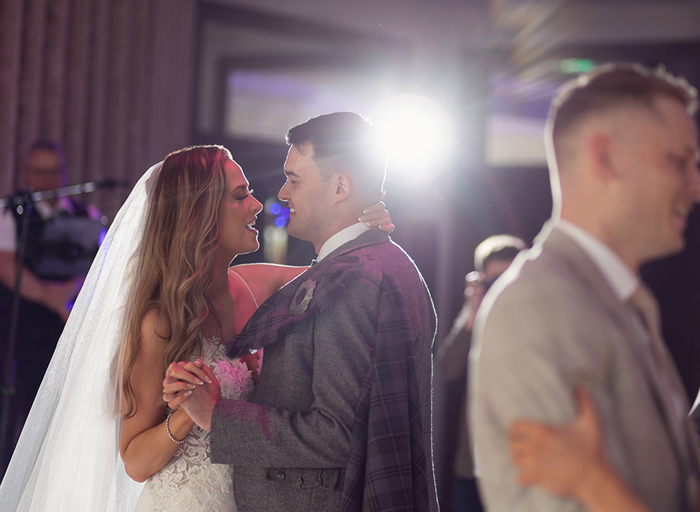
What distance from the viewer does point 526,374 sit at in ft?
2.43

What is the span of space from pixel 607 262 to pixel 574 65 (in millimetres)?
3788

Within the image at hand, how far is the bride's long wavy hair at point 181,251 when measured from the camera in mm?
1470

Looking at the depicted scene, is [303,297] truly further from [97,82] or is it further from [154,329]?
[97,82]

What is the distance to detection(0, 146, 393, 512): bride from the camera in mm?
1441

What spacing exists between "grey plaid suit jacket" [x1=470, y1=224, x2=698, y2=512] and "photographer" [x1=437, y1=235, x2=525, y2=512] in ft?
5.60

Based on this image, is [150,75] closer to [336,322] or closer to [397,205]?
[397,205]

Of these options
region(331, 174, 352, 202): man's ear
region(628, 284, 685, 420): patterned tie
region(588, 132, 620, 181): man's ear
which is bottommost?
region(628, 284, 685, 420): patterned tie

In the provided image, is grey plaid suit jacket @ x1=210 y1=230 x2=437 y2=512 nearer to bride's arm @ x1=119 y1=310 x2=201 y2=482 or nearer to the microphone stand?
bride's arm @ x1=119 y1=310 x2=201 y2=482

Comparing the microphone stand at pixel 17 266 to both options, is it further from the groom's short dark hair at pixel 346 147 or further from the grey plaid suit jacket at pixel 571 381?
the grey plaid suit jacket at pixel 571 381

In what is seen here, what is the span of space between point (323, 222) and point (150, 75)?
8.99 feet

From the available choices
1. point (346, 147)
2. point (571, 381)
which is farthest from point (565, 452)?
point (346, 147)

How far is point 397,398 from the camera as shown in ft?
4.25

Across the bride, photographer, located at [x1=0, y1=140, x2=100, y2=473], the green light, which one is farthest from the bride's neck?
the green light

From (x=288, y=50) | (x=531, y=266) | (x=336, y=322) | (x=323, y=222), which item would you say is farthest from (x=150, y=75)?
(x=531, y=266)
